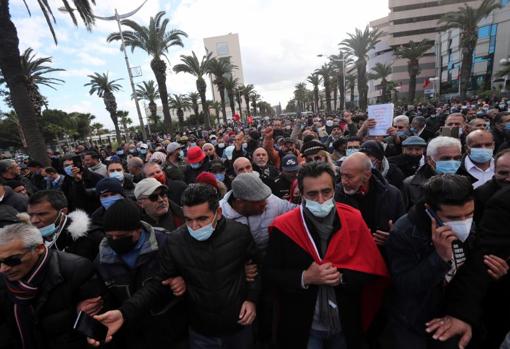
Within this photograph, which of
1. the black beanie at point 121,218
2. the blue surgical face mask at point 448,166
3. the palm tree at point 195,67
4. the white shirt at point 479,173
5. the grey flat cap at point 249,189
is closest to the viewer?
the black beanie at point 121,218

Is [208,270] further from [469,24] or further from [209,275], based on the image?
[469,24]

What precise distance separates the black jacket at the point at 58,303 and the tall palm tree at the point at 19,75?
7.59m

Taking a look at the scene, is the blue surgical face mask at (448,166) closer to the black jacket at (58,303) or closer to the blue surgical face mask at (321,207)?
the blue surgical face mask at (321,207)

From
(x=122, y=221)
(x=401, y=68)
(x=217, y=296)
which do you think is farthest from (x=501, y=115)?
(x=401, y=68)

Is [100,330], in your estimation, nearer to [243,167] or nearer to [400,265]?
[400,265]

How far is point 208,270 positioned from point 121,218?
842 mm

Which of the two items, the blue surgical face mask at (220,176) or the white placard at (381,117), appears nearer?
the blue surgical face mask at (220,176)

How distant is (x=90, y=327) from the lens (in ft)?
5.85

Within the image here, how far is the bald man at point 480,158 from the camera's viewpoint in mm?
3619

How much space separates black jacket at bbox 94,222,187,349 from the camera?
238cm

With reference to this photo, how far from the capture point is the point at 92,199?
5.20m

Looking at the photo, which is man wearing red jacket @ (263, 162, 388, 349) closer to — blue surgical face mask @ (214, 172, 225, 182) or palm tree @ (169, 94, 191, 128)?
blue surgical face mask @ (214, 172, 225, 182)

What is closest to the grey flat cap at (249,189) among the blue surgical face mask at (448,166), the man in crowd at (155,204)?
the man in crowd at (155,204)

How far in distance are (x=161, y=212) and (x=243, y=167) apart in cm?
162
